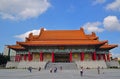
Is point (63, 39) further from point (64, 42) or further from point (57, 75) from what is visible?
point (57, 75)

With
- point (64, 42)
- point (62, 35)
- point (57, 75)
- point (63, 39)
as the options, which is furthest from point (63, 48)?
point (57, 75)

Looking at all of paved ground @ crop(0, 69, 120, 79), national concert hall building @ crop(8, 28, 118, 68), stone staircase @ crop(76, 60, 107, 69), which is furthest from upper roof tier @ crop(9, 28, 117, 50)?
paved ground @ crop(0, 69, 120, 79)

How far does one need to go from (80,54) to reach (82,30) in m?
8.50

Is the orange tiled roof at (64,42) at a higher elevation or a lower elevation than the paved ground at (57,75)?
higher

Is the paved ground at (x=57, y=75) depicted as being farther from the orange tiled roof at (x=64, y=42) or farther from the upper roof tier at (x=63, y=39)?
the upper roof tier at (x=63, y=39)

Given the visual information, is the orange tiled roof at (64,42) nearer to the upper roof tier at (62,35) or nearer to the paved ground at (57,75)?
the upper roof tier at (62,35)

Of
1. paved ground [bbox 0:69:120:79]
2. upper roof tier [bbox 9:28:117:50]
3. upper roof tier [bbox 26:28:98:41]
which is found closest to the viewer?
paved ground [bbox 0:69:120:79]

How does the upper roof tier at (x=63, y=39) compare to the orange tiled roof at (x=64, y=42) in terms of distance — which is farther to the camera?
the upper roof tier at (x=63, y=39)

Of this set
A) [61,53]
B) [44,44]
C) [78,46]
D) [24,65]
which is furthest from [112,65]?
[24,65]

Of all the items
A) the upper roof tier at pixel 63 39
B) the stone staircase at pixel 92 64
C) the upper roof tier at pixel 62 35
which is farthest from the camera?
the upper roof tier at pixel 62 35

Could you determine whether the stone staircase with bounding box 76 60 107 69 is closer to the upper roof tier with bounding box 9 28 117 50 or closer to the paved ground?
the upper roof tier with bounding box 9 28 117 50

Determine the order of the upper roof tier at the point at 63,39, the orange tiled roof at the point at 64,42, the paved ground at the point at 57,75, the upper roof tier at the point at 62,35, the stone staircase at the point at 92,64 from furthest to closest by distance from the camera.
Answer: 1. the upper roof tier at the point at 62,35
2. the upper roof tier at the point at 63,39
3. the orange tiled roof at the point at 64,42
4. the stone staircase at the point at 92,64
5. the paved ground at the point at 57,75

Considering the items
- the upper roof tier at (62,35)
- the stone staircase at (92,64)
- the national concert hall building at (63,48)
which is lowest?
the stone staircase at (92,64)

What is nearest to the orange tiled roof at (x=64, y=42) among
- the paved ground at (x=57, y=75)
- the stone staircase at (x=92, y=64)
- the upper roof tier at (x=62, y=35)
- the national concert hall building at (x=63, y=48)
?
the national concert hall building at (x=63, y=48)
